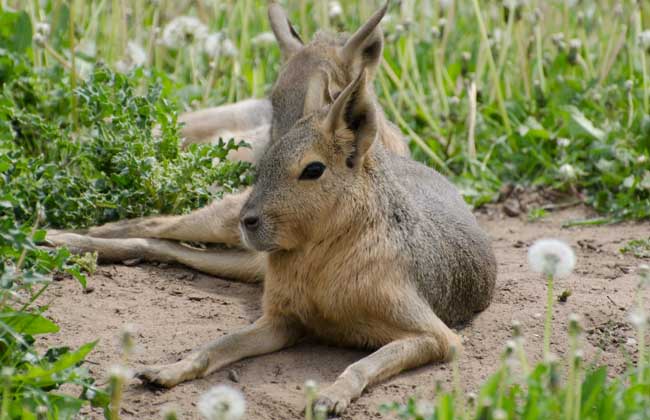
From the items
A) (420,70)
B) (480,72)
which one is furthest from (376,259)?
(420,70)

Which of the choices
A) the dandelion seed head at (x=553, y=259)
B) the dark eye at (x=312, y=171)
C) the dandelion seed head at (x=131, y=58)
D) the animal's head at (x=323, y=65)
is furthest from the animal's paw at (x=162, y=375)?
the dandelion seed head at (x=131, y=58)

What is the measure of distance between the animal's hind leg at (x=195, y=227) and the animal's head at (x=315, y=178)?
1.13m

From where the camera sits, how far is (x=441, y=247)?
4.77 m

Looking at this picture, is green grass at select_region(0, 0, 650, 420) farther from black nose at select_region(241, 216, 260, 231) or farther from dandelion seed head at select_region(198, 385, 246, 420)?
black nose at select_region(241, 216, 260, 231)

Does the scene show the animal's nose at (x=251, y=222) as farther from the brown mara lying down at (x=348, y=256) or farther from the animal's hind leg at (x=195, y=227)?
the animal's hind leg at (x=195, y=227)

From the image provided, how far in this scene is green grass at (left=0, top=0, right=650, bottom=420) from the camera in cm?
398

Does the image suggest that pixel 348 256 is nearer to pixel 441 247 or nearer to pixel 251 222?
pixel 251 222

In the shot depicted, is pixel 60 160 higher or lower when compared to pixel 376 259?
higher

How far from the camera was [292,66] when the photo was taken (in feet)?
20.5

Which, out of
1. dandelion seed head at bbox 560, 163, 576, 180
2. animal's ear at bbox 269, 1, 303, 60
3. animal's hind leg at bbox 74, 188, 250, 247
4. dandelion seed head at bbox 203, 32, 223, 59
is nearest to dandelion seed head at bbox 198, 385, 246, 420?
animal's hind leg at bbox 74, 188, 250, 247

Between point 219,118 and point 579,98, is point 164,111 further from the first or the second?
point 579,98

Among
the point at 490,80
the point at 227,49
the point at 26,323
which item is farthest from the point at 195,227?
the point at 490,80

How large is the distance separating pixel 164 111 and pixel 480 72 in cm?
257

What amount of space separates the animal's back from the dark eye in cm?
38
